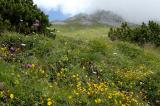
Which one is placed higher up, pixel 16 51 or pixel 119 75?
pixel 16 51

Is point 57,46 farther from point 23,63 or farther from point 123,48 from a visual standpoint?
point 123,48

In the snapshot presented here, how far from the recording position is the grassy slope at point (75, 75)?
9.89 meters

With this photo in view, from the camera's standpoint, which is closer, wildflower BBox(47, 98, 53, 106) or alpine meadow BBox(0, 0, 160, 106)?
wildflower BBox(47, 98, 53, 106)

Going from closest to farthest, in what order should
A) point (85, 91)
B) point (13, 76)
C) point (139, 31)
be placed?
point (13, 76)
point (85, 91)
point (139, 31)

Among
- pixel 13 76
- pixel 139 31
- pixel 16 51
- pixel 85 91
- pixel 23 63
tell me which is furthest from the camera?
pixel 139 31

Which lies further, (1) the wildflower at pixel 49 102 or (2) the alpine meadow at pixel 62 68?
(2) the alpine meadow at pixel 62 68

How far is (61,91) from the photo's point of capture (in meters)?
10.4

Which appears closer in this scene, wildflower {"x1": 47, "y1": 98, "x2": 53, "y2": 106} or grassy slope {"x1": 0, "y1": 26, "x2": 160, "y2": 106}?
wildflower {"x1": 47, "y1": 98, "x2": 53, "y2": 106}

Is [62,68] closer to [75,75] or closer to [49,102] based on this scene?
[75,75]

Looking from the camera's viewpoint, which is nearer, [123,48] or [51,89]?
[51,89]

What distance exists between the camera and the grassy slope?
9891 millimetres

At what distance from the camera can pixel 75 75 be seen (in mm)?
12000

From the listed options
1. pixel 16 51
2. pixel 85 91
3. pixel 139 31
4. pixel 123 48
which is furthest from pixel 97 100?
pixel 139 31

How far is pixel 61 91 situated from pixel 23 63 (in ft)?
5.82
